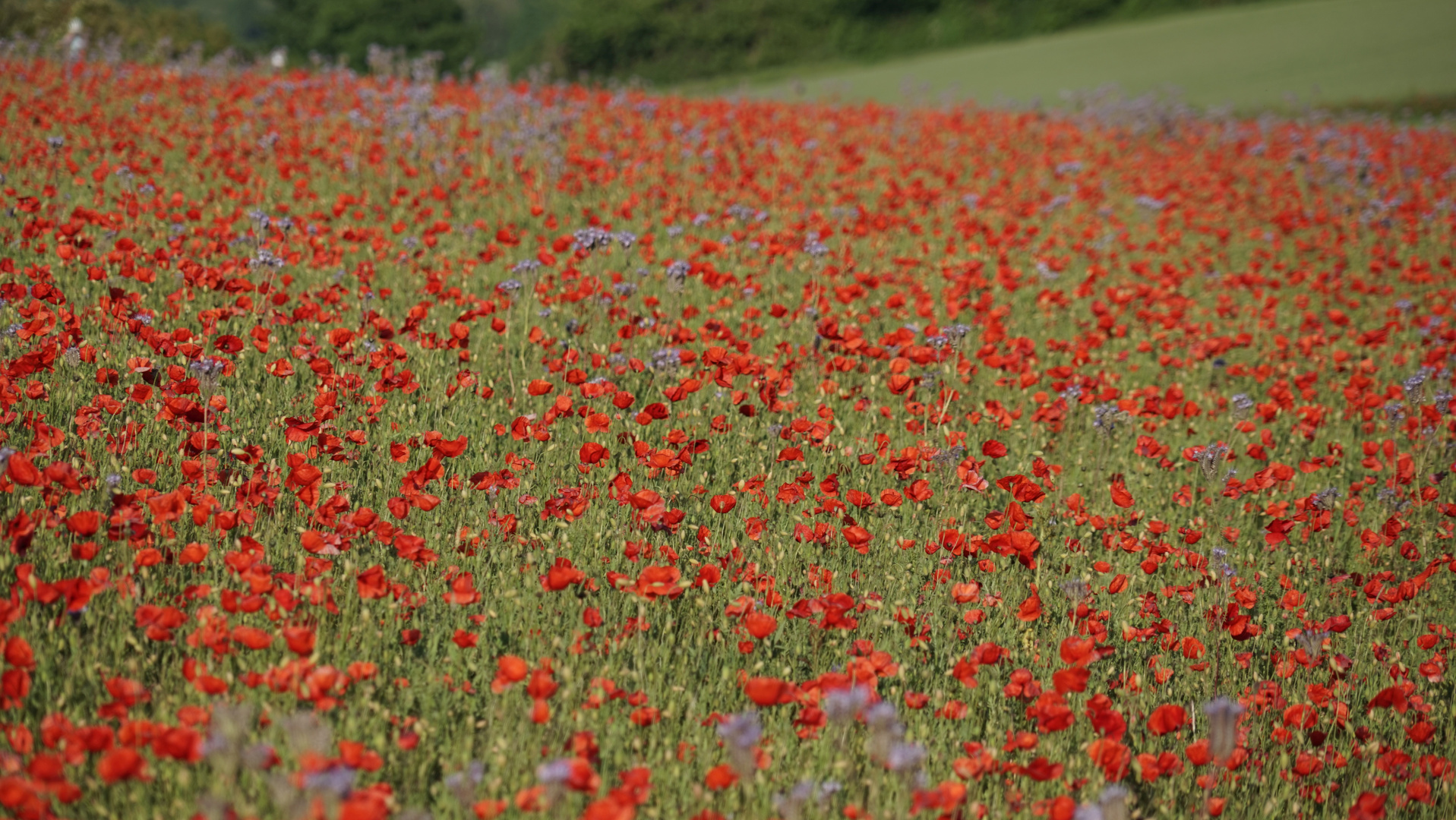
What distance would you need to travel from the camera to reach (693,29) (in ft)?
167

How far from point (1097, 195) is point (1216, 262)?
6.75ft

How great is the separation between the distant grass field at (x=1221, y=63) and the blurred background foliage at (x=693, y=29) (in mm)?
3373

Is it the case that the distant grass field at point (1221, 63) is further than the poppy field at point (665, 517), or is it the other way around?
the distant grass field at point (1221, 63)

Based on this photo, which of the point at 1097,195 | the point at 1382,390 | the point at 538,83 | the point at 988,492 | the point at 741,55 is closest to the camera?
the point at 988,492

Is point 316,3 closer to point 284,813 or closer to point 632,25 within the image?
point 632,25

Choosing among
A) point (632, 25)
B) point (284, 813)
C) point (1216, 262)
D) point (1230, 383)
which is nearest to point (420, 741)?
point (284, 813)

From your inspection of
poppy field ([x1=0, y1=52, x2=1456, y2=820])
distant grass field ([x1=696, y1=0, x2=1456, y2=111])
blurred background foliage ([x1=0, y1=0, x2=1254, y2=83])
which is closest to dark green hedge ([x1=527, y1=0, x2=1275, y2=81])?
blurred background foliage ([x1=0, y1=0, x2=1254, y2=83])

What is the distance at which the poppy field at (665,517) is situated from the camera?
2.72 meters

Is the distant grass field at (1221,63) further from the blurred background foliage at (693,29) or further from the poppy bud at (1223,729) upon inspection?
the poppy bud at (1223,729)

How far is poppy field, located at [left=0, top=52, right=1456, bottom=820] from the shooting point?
8.92 feet

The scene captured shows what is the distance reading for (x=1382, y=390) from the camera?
6.84m

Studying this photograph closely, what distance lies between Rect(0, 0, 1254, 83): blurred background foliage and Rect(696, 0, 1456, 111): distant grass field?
133 inches

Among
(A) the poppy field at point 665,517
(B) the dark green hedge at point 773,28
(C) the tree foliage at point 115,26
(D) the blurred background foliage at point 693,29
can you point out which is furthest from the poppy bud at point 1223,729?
(B) the dark green hedge at point 773,28

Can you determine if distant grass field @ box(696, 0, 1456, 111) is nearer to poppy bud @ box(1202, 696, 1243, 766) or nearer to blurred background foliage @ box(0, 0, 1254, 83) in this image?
blurred background foliage @ box(0, 0, 1254, 83)
